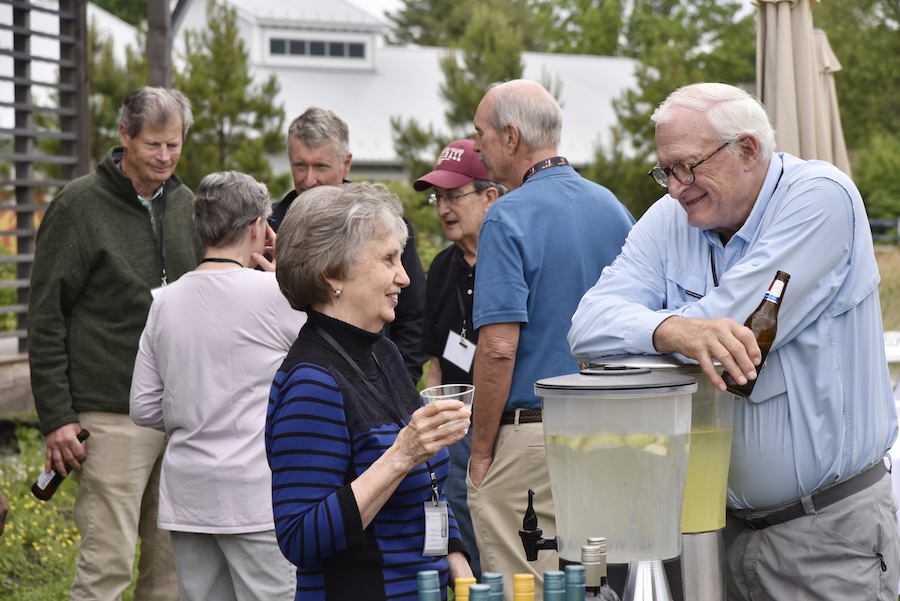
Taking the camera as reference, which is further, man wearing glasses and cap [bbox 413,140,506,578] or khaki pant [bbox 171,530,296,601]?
man wearing glasses and cap [bbox 413,140,506,578]

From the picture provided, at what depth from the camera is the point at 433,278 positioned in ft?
15.9

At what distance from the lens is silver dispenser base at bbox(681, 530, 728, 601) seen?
242 centimetres

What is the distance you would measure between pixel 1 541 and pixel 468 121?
64.4 ft

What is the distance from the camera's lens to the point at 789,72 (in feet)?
17.7

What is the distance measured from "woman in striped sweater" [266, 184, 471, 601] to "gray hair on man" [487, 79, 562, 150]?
117 cm

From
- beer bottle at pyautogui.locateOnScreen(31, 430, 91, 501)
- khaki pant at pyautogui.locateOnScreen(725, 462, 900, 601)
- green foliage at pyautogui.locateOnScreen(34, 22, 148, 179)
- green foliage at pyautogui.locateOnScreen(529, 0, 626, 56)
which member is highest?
green foliage at pyautogui.locateOnScreen(529, 0, 626, 56)

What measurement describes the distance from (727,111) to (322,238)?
992mm

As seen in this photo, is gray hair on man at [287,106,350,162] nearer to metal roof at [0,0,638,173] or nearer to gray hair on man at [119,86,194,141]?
gray hair on man at [119,86,194,141]

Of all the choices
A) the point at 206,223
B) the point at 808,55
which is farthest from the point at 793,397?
the point at 808,55

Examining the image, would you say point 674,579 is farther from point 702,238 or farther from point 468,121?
point 468,121

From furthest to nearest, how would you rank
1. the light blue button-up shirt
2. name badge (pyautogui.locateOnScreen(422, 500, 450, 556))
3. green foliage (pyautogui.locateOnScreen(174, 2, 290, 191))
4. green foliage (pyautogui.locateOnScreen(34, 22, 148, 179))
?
1. green foliage (pyautogui.locateOnScreen(174, 2, 290, 191))
2. green foliage (pyautogui.locateOnScreen(34, 22, 148, 179))
3. name badge (pyautogui.locateOnScreen(422, 500, 450, 556))
4. the light blue button-up shirt

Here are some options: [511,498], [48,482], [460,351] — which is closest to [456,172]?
[460,351]

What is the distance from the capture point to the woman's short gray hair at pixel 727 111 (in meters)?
2.51

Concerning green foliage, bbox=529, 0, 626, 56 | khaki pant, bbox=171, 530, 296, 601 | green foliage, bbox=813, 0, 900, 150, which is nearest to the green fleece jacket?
khaki pant, bbox=171, 530, 296, 601
